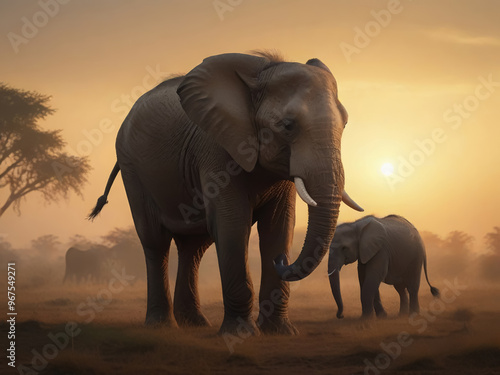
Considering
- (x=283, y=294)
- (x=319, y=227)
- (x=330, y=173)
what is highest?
(x=330, y=173)

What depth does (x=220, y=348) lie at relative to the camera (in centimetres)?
872

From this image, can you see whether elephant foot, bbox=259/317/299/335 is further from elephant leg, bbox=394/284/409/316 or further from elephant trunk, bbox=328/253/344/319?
elephant leg, bbox=394/284/409/316

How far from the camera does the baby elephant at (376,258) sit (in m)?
13.0

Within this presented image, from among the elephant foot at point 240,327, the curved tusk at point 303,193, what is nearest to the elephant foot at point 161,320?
the elephant foot at point 240,327

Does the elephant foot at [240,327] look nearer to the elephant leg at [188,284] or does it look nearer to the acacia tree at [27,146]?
the elephant leg at [188,284]

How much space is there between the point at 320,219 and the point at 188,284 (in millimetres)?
3595

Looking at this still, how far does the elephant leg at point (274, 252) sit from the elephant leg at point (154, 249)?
1808mm

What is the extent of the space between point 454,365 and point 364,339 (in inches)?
76.7

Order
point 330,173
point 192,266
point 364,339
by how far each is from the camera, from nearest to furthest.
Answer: point 330,173
point 364,339
point 192,266

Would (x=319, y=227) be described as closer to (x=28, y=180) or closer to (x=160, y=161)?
(x=160, y=161)

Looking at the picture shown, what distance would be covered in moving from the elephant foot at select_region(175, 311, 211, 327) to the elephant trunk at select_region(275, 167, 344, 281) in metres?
3.19

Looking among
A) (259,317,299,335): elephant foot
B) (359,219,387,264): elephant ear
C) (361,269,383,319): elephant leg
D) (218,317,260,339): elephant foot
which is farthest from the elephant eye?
(359,219,387,264): elephant ear

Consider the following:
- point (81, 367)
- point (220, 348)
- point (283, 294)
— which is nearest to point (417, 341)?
point (283, 294)

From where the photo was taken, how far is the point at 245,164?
9.02 metres
